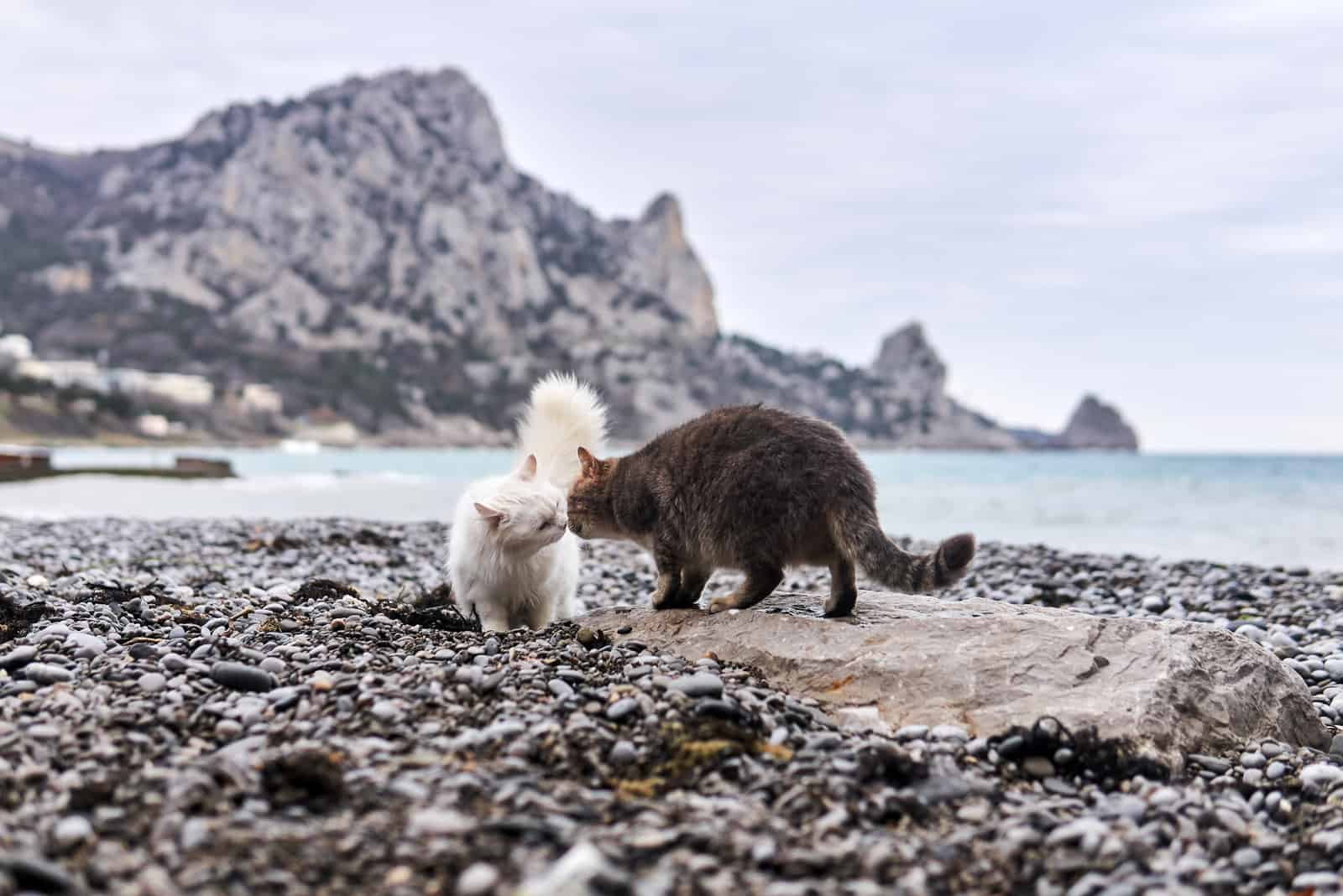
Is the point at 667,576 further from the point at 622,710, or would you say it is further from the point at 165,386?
the point at 165,386

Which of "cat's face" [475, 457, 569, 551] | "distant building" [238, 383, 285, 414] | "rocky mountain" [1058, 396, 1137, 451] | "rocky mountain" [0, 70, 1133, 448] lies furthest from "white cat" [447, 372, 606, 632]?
"rocky mountain" [1058, 396, 1137, 451]

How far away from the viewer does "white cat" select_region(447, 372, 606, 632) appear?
6.04 m

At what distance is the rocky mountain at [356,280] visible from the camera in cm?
11250

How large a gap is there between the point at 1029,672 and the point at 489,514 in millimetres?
3271

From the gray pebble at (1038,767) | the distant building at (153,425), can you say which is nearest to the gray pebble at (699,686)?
the gray pebble at (1038,767)

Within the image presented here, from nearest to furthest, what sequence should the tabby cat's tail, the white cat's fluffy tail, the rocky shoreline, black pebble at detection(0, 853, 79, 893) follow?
1. black pebble at detection(0, 853, 79, 893)
2. the rocky shoreline
3. the tabby cat's tail
4. the white cat's fluffy tail

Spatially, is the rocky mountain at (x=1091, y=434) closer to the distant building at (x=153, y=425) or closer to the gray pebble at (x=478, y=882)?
the distant building at (x=153, y=425)

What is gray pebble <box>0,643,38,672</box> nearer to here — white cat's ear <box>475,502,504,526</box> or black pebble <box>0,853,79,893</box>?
black pebble <box>0,853,79,893</box>

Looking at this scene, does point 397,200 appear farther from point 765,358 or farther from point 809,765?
point 809,765

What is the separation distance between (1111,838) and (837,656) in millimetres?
1752

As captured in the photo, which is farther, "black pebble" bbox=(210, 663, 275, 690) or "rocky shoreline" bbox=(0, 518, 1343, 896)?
"black pebble" bbox=(210, 663, 275, 690)

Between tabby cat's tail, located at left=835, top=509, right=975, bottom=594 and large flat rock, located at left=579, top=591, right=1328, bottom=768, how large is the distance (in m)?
0.22

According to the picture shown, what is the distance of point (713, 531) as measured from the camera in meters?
5.45

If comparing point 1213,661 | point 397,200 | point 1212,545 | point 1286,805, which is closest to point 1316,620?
point 1213,661
